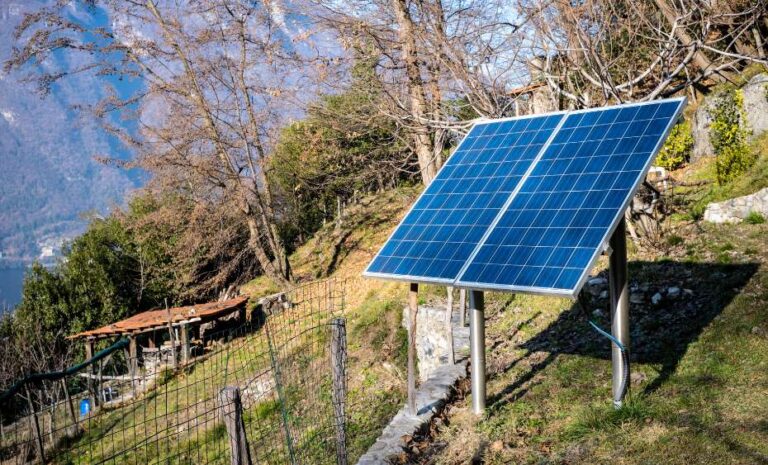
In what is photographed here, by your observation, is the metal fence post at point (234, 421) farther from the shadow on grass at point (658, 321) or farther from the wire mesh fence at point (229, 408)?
the shadow on grass at point (658, 321)

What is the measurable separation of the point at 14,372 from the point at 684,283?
2222 centimetres

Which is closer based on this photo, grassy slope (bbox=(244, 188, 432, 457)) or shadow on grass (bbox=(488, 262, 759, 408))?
shadow on grass (bbox=(488, 262, 759, 408))

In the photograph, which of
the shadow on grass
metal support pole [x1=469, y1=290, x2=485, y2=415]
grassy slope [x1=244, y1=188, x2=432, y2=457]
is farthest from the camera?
grassy slope [x1=244, y1=188, x2=432, y2=457]

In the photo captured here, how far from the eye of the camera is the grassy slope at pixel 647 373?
18.6 feet

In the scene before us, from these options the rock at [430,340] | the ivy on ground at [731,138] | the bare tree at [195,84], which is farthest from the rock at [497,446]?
the bare tree at [195,84]

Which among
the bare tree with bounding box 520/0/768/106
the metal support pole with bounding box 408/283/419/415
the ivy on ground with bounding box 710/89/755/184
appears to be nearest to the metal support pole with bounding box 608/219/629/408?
the metal support pole with bounding box 408/283/419/415

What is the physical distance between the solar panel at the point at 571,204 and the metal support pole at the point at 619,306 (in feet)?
1.78

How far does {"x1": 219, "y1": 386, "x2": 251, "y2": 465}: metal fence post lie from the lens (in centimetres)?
504

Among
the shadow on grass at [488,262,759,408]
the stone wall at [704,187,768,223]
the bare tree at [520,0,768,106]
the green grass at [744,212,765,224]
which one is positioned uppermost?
the bare tree at [520,0,768,106]

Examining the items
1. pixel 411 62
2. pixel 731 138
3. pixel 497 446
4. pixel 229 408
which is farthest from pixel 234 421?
pixel 731 138

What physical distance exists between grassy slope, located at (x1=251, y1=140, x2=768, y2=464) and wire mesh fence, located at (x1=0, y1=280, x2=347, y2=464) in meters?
1.03

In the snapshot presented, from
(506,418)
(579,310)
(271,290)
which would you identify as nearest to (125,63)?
(271,290)

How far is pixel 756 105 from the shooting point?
1296 centimetres

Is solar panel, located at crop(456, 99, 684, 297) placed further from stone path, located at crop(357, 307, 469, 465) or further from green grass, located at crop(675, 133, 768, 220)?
green grass, located at crop(675, 133, 768, 220)
